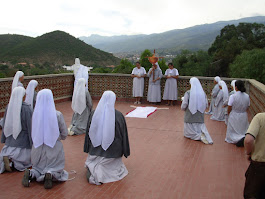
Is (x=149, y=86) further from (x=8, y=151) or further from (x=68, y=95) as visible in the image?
(x=8, y=151)

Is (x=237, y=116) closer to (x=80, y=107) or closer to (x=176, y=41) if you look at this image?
(x=80, y=107)

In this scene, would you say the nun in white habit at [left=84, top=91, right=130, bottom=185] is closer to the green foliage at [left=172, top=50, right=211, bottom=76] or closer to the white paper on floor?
the white paper on floor

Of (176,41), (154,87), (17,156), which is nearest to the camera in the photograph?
(17,156)

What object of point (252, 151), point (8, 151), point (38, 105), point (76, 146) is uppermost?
point (38, 105)

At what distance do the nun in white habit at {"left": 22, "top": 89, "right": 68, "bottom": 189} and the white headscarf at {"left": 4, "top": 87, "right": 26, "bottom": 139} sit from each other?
50 centimetres

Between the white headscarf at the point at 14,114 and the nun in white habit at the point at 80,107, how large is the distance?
2544mm

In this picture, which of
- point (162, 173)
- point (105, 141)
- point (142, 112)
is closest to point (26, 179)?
point (105, 141)

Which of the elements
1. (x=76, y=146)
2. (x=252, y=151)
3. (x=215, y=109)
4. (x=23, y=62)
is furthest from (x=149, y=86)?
(x=23, y=62)

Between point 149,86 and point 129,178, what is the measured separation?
24.2ft

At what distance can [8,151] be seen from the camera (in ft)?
16.2

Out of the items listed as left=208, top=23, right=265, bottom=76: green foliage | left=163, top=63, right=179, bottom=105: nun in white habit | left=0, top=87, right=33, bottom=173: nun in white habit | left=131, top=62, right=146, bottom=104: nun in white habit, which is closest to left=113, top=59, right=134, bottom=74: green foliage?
left=208, top=23, right=265, bottom=76: green foliage

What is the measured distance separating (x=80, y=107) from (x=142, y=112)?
3250 mm

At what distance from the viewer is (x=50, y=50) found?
40594mm

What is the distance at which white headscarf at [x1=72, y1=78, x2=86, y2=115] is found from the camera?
7.39 metres
